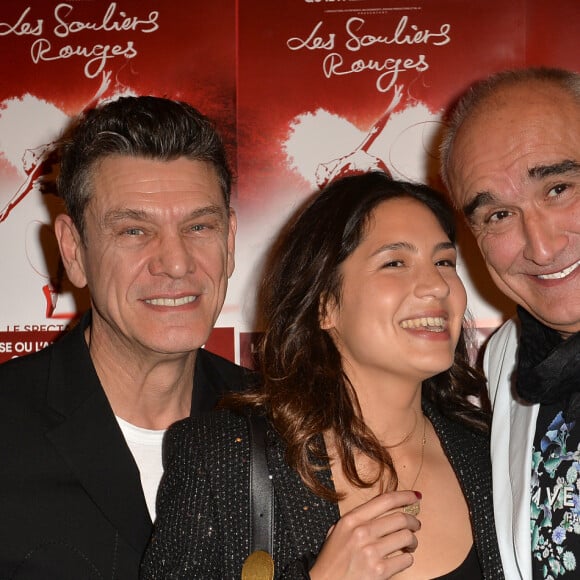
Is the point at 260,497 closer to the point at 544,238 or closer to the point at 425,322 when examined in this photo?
the point at 425,322

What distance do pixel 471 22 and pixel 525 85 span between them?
3.00ft

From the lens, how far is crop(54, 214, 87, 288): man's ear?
258 centimetres

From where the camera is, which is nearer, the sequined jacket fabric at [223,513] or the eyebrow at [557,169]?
the sequined jacket fabric at [223,513]

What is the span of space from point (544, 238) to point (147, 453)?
49.6 inches

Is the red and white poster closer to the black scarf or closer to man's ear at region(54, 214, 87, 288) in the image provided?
man's ear at region(54, 214, 87, 288)

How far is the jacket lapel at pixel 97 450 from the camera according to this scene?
2.31m

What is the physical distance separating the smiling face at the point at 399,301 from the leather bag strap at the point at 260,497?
0.38 m

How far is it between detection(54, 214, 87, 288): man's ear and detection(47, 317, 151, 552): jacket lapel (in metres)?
0.27

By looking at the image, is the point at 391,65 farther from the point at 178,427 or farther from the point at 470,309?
the point at 178,427

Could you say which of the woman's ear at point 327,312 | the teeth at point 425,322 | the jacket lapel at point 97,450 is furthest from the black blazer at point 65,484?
the teeth at point 425,322

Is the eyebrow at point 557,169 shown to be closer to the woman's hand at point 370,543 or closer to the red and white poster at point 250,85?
the woman's hand at point 370,543

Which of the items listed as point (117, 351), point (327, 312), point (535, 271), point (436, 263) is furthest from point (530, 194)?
point (117, 351)

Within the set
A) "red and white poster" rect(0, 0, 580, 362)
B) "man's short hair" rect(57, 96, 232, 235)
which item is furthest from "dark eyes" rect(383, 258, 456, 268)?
"red and white poster" rect(0, 0, 580, 362)

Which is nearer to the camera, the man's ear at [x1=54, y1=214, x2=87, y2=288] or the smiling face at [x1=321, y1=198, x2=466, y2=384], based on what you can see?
the smiling face at [x1=321, y1=198, x2=466, y2=384]
